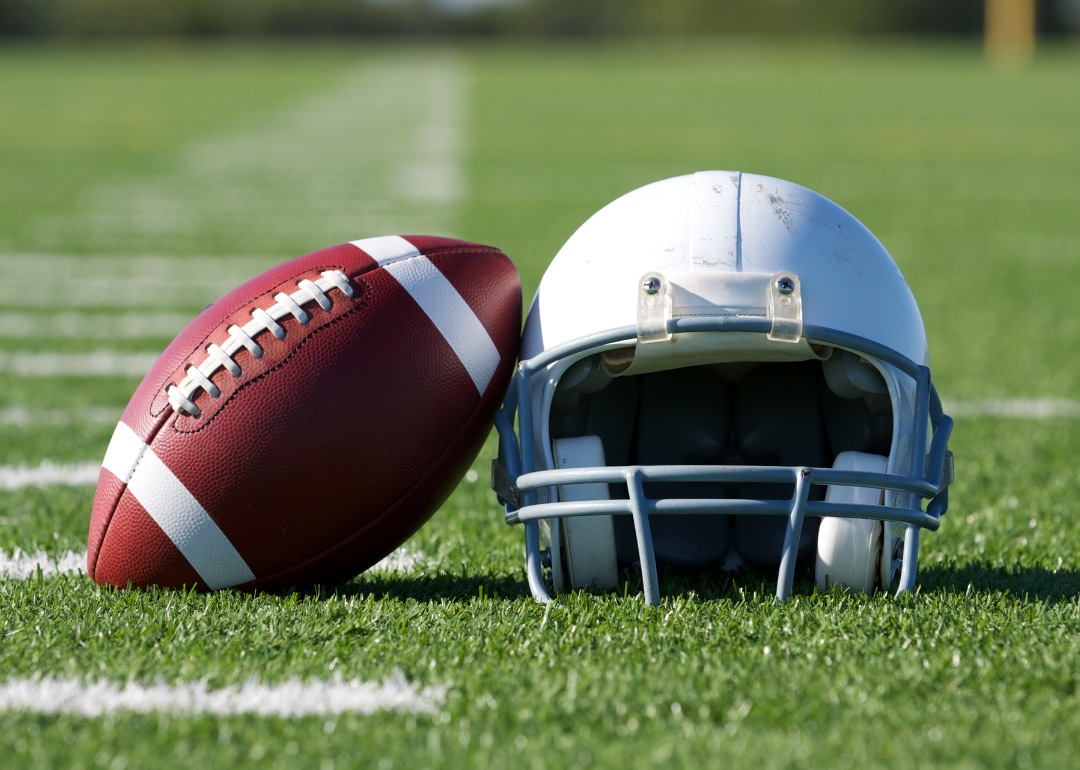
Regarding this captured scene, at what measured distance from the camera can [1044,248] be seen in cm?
646

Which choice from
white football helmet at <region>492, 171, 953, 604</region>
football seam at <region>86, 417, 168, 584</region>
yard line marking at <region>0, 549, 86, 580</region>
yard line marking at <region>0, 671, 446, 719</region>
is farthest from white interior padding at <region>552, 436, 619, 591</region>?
yard line marking at <region>0, 549, 86, 580</region>

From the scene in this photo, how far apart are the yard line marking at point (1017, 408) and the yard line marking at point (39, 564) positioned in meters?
2.31

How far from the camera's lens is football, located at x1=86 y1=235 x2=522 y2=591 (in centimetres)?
176

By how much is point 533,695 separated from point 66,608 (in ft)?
2.47

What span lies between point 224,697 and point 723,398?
3.06 ft

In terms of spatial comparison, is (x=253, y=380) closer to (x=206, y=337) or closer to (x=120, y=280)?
(x=206, y=337)

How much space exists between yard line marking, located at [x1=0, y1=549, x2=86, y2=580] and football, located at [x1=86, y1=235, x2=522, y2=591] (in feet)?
0.57

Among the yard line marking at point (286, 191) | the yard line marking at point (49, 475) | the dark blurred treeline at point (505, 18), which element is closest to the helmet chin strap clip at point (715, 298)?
the yard line marking at point (49, 475)

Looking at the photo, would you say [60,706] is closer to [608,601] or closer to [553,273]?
[608,601]

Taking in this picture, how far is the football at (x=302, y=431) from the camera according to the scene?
5.79ft

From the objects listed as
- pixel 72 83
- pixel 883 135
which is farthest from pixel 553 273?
pixel 72 83

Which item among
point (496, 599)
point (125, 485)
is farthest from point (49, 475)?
point (496, 599)

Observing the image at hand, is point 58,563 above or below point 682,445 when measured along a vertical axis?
below

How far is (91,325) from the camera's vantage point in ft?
14.5
